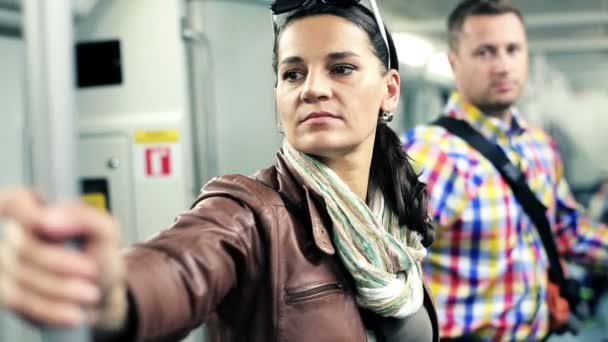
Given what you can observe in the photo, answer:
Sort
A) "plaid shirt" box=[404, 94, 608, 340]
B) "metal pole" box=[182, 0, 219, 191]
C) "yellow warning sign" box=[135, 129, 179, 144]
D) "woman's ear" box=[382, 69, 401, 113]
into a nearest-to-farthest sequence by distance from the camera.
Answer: "woman's ear" box=[382, 69, 401, 113], "plaid shirt" box=[404, 94, 608, 340], "yellow warning sign" box=[135, 129, 179, 144], "metal pole" box=[182, 0, 219, 191]

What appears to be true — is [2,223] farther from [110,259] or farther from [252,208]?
[252,208]

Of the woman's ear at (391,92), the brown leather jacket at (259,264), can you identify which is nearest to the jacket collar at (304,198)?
the brown leather jacket at (259,264)

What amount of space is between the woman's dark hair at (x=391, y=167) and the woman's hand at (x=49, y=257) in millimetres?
771

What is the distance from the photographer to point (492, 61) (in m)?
2.20

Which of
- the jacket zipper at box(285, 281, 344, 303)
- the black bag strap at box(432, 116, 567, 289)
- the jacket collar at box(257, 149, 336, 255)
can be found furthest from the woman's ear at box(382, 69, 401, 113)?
the black bag strap at box(432, 116, 567, 289)

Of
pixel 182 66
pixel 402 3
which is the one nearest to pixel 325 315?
pixel 182 66

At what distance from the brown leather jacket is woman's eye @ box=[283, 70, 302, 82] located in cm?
16

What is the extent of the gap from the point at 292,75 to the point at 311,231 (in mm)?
302

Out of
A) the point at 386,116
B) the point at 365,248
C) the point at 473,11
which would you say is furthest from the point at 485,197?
the point at 365,248

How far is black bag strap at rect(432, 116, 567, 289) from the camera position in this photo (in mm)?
2092

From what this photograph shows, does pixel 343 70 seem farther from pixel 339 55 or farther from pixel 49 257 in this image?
pixel 49 257

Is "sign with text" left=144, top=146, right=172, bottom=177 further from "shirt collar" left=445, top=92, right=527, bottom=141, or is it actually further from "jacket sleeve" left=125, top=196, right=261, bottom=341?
"jacket sleeve" left=125, top=196, right=261, bottom=341

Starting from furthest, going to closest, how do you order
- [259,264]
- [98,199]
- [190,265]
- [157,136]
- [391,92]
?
[98,199], [157,136], [391,92], [259,264], [190,265]

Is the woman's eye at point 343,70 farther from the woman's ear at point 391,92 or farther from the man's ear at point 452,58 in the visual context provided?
the man's ear at point 452,58
